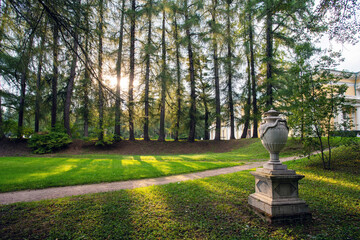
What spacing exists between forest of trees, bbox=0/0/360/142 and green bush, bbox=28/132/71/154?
0.94 metres

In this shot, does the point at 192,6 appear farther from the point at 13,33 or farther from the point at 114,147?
the point at 13,33

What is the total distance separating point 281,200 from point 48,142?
49.5ft

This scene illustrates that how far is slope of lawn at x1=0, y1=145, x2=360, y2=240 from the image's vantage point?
109 inches

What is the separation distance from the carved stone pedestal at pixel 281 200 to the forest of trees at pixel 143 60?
11.4 ft

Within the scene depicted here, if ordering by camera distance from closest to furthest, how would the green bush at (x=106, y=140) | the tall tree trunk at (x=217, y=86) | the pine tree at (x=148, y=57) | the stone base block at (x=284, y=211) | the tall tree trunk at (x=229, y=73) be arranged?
the stone base block at (x=284, y=211) → the green bush at (x=106, y=140) → the pine tree at (x=148, y=57) → the tall tree trunk at (x=229, y=73) → the tall tree trunk at (x=217, y=86)

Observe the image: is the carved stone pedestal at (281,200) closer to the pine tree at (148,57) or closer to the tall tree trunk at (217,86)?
the pine tree at (148,57)

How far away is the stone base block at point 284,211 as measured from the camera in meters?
3.15

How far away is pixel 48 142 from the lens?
13.0 metres

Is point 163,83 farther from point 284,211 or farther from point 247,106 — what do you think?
point 284,211

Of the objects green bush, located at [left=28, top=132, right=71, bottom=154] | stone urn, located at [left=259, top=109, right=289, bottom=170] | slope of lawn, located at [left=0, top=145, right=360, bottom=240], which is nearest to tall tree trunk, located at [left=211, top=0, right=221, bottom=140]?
green bush, located at [left=28, top=132, right=71, bottom=154]

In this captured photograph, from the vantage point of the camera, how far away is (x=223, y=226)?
300 centimetres

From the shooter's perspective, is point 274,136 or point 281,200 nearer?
point 281,200

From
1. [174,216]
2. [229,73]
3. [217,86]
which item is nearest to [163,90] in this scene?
[217,86]

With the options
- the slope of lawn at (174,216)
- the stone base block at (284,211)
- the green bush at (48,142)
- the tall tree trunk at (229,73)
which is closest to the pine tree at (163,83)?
the tall tree trunk at (229,73)
